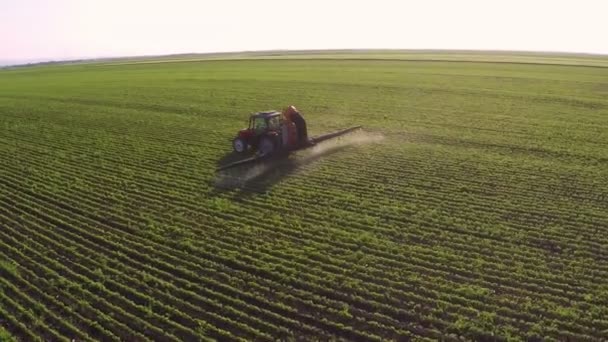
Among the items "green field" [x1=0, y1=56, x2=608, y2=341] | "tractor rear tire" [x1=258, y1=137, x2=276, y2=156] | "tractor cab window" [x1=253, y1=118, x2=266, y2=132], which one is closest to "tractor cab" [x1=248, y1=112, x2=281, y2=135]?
"tractor cab window" [x1=253, y1=118, x2=266, y2=132]

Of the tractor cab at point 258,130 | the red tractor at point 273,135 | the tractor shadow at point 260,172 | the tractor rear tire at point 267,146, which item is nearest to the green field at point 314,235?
the tractor shadow at point 260,172

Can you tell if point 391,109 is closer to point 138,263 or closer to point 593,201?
point 593,201

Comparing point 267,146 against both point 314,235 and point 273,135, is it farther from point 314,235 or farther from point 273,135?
point 314,235

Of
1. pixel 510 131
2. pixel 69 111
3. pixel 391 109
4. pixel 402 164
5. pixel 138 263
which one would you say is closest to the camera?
pixel 138 263

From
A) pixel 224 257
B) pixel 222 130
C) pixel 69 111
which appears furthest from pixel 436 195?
pixel 69 111

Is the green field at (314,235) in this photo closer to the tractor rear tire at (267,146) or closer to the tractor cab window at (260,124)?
the tractor rear tire at (267,146)

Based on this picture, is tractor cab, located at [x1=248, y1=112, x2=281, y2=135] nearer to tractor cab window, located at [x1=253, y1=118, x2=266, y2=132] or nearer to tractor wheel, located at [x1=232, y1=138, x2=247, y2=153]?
tractor cab window, located at [x1=253, y1=118, x2=266, y2=132]

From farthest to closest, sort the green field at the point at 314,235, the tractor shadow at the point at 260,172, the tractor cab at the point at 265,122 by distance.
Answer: the tractor cab at the point at 265,122 < the tractor shadow at the point at 260,172 < the green field at the point at 314,235
